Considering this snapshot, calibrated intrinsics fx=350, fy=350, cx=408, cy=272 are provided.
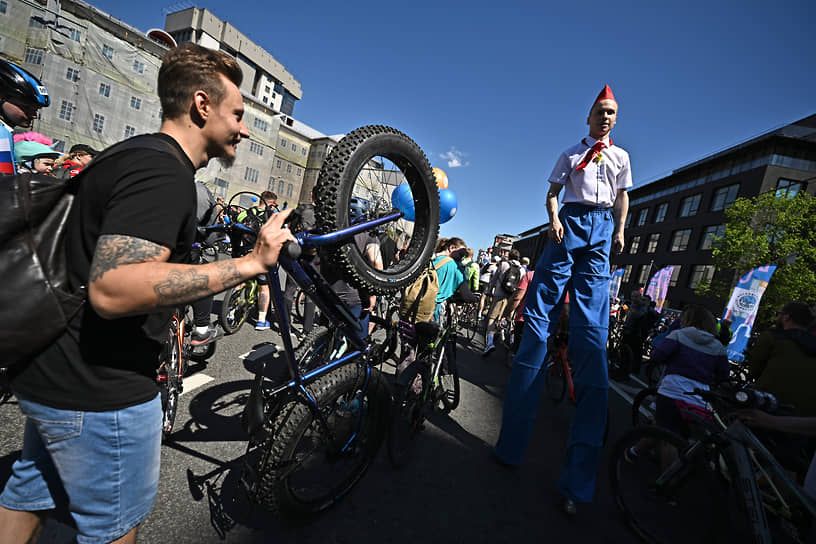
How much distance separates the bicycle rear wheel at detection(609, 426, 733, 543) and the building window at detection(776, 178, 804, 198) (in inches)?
1595

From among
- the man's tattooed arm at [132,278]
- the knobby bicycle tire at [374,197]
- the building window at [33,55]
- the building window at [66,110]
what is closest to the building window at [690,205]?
the knobby bicycle tire at [374,197]

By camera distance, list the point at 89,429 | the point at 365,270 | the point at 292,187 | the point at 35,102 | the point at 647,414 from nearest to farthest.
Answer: the point at 89,429 → the point at 365,270 → the point at 35,102 → the point at 647,414 → the point at 292,187

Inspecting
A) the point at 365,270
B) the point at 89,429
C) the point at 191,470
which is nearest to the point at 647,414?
the point at 365,270

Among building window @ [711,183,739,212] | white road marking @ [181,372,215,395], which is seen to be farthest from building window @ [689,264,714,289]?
white road marking @ [181,372,215,395]

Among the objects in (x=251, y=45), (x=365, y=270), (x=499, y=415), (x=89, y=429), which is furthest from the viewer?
(x=251, y=45)

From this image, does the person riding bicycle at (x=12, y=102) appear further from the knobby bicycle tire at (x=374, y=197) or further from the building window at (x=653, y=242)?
the building window at (x=653, y=242)

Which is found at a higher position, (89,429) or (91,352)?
(91,352)

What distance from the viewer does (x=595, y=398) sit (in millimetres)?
2559

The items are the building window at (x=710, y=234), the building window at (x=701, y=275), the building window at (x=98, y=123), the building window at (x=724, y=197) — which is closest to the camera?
the building window at (x=98, y=123)

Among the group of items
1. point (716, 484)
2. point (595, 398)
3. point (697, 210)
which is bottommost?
point (716, 484)

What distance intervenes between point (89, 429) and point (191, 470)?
5.16ft

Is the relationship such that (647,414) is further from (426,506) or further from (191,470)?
(191,470)

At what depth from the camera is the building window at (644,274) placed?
4269cm

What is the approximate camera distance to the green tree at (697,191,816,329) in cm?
2261
